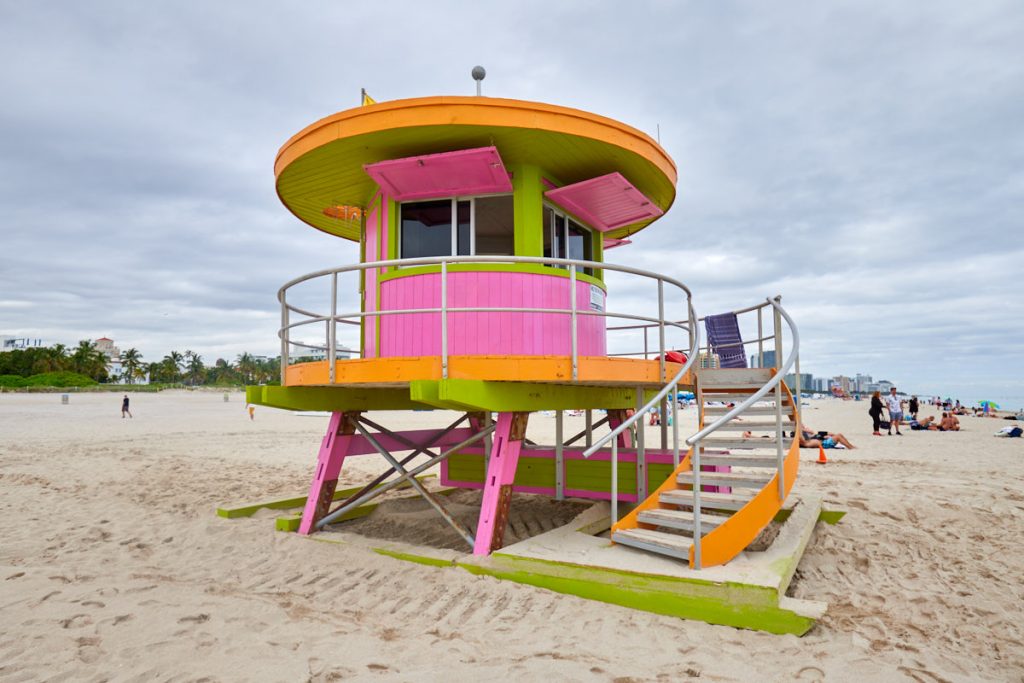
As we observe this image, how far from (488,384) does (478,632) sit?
2.29m

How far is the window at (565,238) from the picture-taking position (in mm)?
8156

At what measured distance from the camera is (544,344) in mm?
7383

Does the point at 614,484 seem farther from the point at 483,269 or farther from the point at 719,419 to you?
the point at 483,269

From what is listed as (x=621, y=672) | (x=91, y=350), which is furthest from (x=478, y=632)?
(x=91, y=350)

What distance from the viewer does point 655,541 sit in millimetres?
5691

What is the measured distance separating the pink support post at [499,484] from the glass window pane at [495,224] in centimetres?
229

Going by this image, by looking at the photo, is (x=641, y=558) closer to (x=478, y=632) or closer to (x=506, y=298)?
(x=478, y=632)

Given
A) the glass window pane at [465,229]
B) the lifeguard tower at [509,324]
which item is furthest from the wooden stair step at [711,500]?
the glass window pane at [465,229]

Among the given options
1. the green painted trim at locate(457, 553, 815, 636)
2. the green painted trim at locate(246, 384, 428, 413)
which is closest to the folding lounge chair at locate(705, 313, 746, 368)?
the green painted trim at locate(246, 384, 428, 413)

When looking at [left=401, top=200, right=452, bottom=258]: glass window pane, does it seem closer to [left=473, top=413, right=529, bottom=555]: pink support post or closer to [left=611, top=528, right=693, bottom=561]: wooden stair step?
[left=473, top=413, right=529, bottom=555]: pink support post

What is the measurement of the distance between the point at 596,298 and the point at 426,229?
246cm

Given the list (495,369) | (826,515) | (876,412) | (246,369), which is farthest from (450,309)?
(246,369)

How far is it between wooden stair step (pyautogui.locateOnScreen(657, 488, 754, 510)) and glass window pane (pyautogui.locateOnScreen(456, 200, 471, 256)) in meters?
3.74

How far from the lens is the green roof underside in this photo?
7105mm
